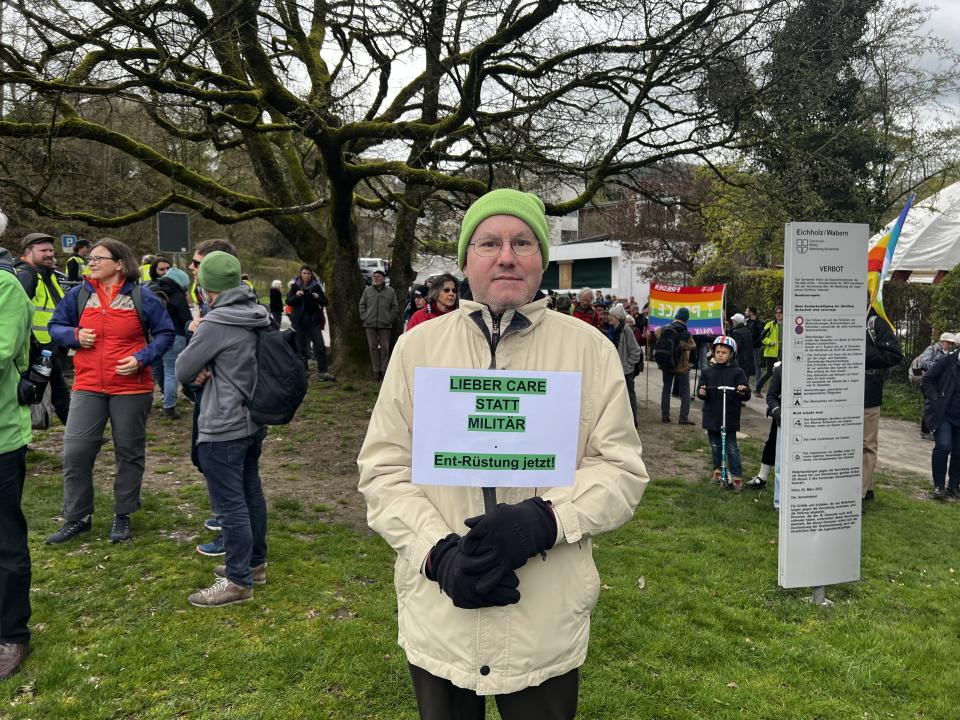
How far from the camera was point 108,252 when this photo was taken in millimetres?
4832

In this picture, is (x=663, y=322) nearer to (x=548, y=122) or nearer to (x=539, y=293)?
(x=548, y=122)

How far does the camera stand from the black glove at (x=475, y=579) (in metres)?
1.68

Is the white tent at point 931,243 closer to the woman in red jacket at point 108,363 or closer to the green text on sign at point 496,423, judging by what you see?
the woman in red jacket at point 108,363

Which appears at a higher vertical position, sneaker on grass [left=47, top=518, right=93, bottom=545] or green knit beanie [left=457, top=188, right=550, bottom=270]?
green knit beanie [left=457, top=188, right=550, bottom=270]

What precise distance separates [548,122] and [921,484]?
22.4ft

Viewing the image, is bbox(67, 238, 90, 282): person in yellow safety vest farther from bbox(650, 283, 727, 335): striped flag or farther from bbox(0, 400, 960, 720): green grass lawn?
bbox(650, 283, 727, 335): striped flag

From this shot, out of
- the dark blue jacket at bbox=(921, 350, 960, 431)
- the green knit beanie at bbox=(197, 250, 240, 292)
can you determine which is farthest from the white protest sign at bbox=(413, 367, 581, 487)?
the dark blue jacket at bbox=(921, 350, 960, 431)

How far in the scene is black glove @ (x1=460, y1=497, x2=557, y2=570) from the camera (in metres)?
1.69

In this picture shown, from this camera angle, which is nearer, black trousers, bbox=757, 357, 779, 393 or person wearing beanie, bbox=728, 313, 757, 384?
black trousers, bbox=757, 357, 779, 393

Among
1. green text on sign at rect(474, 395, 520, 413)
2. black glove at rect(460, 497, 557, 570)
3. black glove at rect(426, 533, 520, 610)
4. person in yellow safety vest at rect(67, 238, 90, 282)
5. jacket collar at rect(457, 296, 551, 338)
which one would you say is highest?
person in yellow safety vest at rect(67, 238, 90, 282)

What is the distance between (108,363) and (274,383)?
1.61m

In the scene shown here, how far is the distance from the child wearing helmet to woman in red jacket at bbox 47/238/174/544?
556 centimetres

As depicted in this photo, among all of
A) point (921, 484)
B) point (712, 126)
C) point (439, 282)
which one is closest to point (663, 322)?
point (712, 126)

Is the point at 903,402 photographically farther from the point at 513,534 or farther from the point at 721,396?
the point at 513,534
